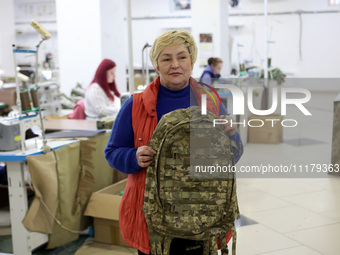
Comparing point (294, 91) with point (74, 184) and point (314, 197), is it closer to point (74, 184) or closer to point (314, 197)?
point (74, 184)

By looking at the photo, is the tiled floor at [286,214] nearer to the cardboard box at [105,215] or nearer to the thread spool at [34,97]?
the cardboard box at [105,215]

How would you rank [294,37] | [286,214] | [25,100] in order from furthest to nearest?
1. [294,37]
2. [286,214]
3. [25,100]

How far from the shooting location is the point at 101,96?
4.71 metres

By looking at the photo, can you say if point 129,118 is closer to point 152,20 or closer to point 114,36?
point 114,36

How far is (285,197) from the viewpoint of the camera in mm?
4016

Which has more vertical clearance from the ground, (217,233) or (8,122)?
(8,122)

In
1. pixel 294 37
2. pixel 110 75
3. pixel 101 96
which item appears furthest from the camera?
pixel 294 37

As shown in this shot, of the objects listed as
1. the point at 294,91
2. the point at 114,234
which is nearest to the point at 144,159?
the point at 294,91

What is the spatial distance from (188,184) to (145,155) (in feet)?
0.59

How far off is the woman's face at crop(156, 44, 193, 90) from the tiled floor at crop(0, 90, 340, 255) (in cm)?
48

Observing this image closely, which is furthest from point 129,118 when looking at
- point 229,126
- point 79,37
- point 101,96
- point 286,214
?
point 79,37

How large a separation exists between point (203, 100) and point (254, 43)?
10071 mm

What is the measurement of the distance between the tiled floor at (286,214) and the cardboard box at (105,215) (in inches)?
2.4

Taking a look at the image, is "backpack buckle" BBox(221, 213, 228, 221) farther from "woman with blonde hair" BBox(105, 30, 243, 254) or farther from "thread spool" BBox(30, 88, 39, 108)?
"thread spool" BBox(30, 88, 39, 108)
